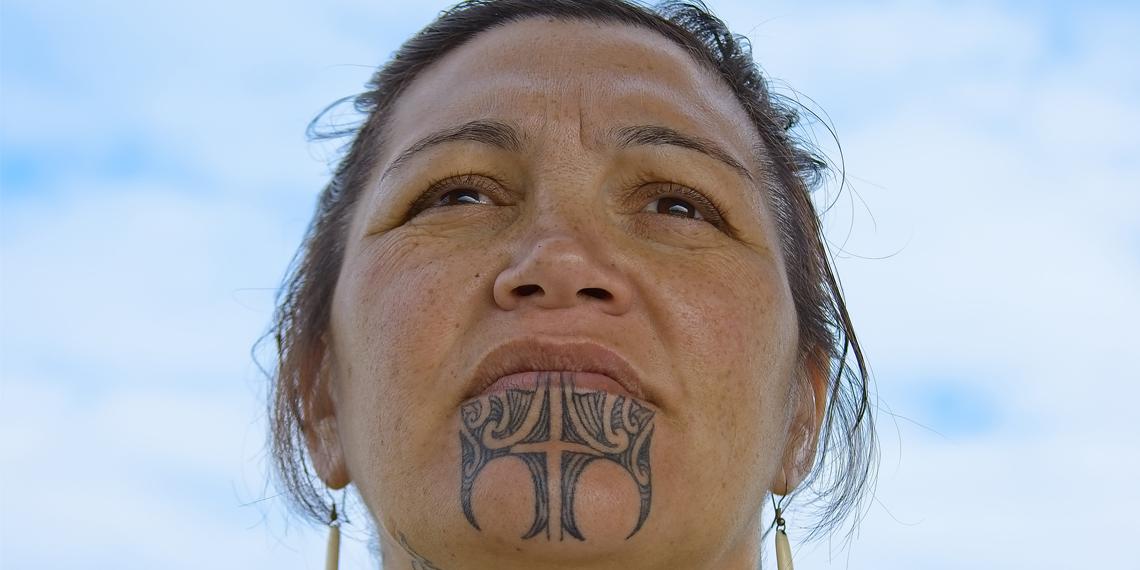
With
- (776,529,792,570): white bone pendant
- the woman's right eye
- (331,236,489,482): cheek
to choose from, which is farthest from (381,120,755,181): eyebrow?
(776,529,792,570): white bone pendant

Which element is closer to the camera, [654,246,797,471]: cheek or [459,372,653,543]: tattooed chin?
[459,372,653,543]: tattooed chin

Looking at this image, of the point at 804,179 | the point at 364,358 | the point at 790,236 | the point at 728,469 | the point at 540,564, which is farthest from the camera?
the point at 804,179

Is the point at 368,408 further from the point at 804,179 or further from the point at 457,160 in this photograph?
the point at 804,179

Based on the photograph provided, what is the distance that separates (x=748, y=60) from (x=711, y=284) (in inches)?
47.6

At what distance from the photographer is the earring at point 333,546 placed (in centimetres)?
312

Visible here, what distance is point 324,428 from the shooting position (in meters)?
3.05

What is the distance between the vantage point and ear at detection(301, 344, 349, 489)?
298 cm

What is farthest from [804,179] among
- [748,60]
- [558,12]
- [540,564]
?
[540,564]

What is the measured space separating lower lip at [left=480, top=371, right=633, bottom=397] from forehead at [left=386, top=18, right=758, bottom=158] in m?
0.65

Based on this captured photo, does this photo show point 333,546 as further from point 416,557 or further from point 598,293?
point 598,293

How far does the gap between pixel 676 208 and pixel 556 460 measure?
863 mm

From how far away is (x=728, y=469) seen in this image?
2.45m

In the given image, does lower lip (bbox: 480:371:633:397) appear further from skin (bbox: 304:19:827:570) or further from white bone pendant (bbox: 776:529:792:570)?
white bone pendant (bbox: 776:529:792:570)

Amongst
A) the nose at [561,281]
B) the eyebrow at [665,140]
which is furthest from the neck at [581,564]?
the eyebrow at [665,140]
